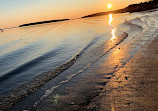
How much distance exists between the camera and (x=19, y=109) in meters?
5.05

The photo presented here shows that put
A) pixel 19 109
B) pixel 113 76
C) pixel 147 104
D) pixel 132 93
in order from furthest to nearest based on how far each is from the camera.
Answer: pixel 113 76
pixel 19 109
pixel 132 93
pixel 147 104

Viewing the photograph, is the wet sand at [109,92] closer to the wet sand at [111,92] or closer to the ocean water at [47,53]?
the wet sand at [111,92]

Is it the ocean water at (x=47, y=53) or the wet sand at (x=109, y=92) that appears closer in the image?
the wet sand at (x=109, y=92)

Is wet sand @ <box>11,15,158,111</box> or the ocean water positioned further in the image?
the ocean water

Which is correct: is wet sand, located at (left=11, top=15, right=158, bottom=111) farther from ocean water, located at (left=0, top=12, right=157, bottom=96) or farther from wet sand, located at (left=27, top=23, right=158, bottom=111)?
ocean water, located at (left=0, top=12, right=157, bottom=96)

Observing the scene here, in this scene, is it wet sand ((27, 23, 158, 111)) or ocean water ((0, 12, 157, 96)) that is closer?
wet sand ((27, 23, 158, 111))

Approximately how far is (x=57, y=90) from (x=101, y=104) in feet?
7.88

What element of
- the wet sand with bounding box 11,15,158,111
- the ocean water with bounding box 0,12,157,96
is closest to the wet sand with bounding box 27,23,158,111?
the wet sand with bounding box 11,15,158,111

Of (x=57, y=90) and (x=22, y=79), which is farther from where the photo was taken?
(x=22, y=79)

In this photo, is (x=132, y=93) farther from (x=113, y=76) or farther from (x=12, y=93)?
(x=12, y=93)

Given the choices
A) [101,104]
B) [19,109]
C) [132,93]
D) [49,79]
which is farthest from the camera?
[49,79]

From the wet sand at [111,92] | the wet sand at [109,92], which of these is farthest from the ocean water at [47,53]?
the wet sand at [111,92]

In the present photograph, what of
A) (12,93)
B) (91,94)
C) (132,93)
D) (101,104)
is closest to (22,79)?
(12,93)

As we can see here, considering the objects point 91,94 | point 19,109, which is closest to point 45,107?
point 19,109
